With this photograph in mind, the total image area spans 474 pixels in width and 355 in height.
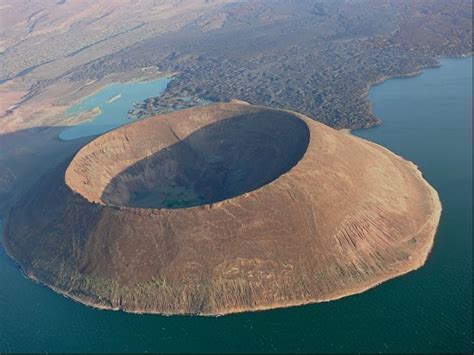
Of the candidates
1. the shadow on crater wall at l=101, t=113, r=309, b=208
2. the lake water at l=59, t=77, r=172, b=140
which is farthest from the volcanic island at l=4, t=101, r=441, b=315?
the lake water at l=59, t=77, r=172, b=140

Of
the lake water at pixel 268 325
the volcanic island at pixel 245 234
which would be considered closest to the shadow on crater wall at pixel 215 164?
the volcanic island at pixel 245 234

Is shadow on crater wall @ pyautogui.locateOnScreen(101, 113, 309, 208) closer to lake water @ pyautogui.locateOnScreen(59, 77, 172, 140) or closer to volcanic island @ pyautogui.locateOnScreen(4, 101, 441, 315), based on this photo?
volcanic island @ pyautogui.locateOnScreen(4, 101, 441, 315)

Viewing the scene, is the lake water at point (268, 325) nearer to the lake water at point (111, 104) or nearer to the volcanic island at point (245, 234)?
the volcanic island at point (245, 234)

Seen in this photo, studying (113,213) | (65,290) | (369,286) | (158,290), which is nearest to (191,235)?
(158,290)

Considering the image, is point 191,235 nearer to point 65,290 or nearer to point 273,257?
point 273,257

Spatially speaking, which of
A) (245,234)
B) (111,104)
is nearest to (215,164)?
(245,234)

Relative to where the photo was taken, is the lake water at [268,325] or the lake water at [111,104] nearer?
the lake water at [268,325]
